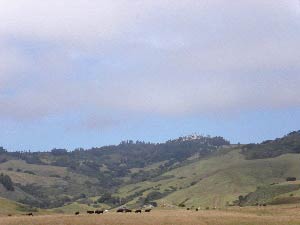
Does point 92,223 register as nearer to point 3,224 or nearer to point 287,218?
point 3,224

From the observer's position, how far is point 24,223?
81375 mm

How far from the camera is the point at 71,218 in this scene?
281 ft

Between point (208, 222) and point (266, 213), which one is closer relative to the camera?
point (208, 222)

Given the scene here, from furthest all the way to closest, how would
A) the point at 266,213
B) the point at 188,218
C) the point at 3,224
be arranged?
the point at 266,213 < the point at 188,218 < the point at 3,224

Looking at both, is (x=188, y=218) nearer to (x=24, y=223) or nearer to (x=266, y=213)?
(x=266, y=213)

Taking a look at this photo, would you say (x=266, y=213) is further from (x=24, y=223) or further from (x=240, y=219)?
(x=24, y=223)

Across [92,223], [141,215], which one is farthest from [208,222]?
[92,223]

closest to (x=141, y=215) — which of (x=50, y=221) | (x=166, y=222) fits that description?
(x=166, y=222)

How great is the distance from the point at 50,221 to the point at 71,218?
4263mm

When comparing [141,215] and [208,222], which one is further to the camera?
[141,215]

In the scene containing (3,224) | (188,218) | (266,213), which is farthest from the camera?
(266,213)

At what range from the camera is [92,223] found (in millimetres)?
80812

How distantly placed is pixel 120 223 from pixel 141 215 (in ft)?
31.9

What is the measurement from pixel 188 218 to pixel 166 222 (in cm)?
499
